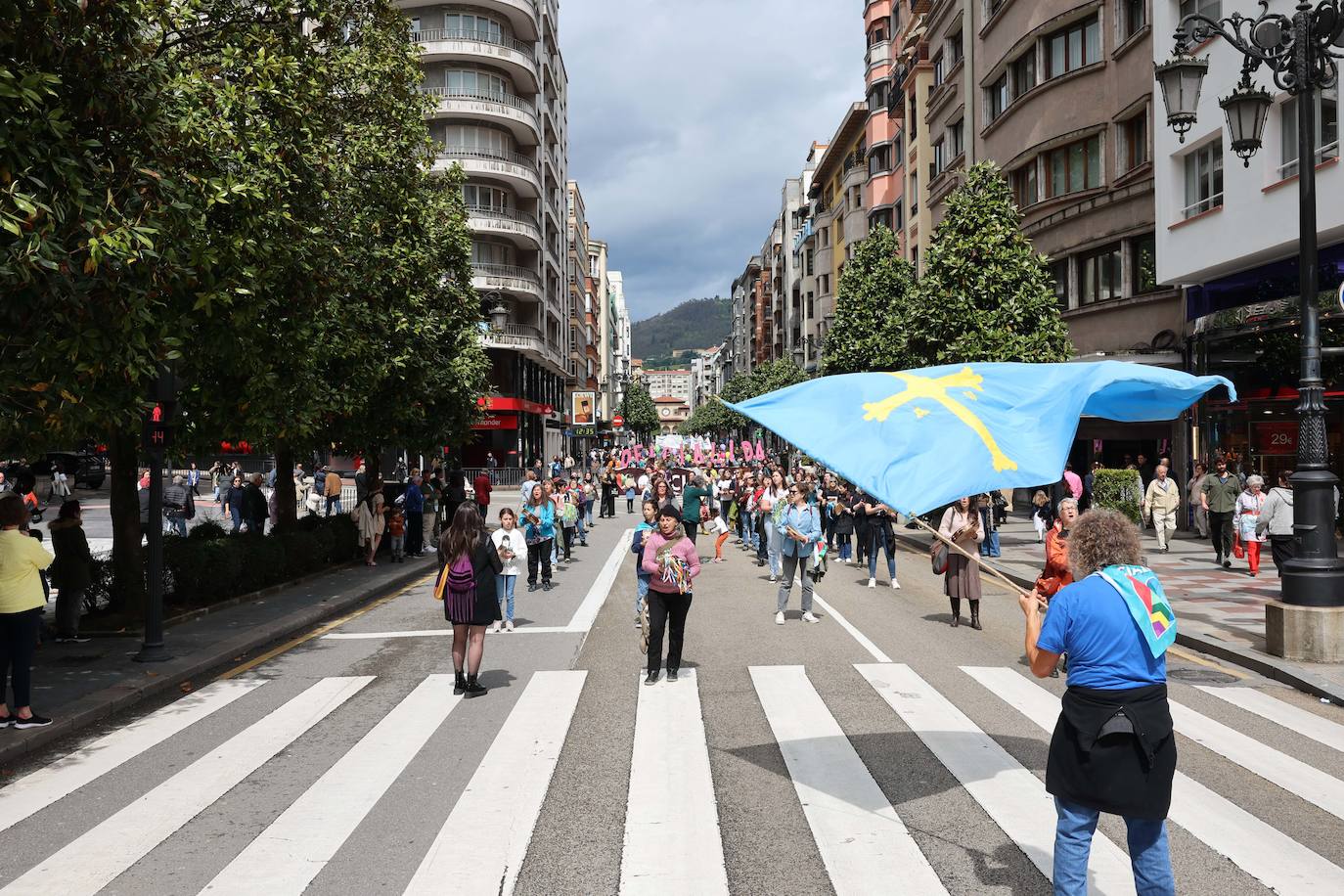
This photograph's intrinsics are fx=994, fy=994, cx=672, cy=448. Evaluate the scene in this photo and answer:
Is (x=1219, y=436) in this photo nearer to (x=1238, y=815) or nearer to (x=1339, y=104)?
(x=1339, y=104)

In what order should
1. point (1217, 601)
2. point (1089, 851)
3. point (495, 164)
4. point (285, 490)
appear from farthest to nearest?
point (495, 164)
point (285, 490)
point (1217, 601)
point (1089, 851)

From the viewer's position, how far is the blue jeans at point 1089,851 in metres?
4.14

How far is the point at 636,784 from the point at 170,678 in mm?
5677

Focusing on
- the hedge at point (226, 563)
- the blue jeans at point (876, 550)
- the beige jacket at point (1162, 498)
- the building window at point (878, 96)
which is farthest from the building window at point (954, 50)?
the hedge at point (226, 563)

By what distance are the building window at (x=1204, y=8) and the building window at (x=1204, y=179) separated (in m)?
2.73

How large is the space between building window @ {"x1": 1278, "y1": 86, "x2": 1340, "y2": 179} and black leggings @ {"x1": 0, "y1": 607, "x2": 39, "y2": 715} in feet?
66.3

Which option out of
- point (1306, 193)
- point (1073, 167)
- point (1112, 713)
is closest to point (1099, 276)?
point (1073, 167)

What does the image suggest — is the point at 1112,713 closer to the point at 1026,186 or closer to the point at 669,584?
the point at 669,584

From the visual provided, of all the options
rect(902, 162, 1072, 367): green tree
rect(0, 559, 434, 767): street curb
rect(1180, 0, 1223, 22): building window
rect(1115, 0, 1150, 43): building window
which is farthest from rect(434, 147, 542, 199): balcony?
rect(0, 559, 434, 767): street curb

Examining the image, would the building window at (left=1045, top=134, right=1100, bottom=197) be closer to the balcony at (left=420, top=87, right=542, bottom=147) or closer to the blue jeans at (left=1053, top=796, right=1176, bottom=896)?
the blue jeans at (left=1053, top=796, right=1176, bottom=896)

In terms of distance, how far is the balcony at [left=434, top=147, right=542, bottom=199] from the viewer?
49.4 m

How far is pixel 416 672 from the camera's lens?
1018cm

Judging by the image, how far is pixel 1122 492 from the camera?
23.8 meters

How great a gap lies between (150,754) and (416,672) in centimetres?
305
